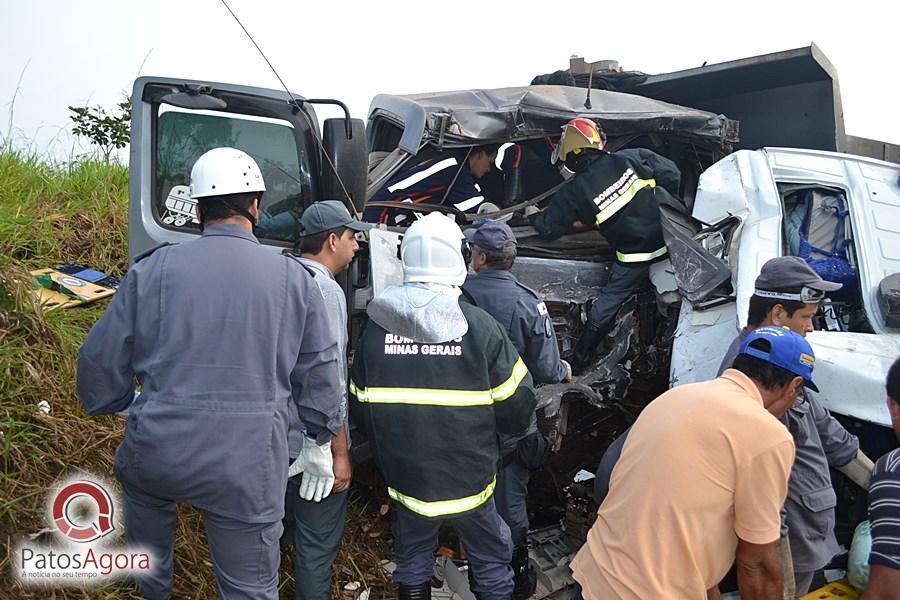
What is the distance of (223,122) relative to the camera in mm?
3166

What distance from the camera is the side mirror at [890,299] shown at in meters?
2.85

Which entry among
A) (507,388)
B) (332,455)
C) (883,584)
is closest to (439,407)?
(507,388)

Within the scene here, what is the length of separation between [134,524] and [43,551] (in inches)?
25.0

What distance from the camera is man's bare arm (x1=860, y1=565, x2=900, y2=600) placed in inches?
70.2

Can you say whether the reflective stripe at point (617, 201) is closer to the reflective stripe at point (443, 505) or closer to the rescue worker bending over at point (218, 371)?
the reflective stripe at point (443, 505)

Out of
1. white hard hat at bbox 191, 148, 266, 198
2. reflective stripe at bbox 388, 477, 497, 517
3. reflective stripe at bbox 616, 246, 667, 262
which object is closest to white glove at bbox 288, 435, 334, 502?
reflective stripe at bbox 388, 477, 497, 517

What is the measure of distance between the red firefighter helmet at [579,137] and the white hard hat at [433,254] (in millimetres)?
1499

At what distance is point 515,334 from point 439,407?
68 centimetres

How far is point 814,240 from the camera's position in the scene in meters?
3.32

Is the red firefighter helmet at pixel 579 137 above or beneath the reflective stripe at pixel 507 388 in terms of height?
above

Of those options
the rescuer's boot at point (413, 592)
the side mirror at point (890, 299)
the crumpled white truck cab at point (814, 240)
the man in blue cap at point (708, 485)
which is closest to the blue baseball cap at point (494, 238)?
the crumpled white truck cab at point (814, 240)

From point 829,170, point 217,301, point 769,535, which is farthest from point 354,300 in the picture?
point 829,170

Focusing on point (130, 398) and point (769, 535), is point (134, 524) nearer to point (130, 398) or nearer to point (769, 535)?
point (130, 398)

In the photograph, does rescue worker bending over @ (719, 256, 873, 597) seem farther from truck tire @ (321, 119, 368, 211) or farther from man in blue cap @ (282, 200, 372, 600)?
truck tire @ (321, 119, 368, 211)
